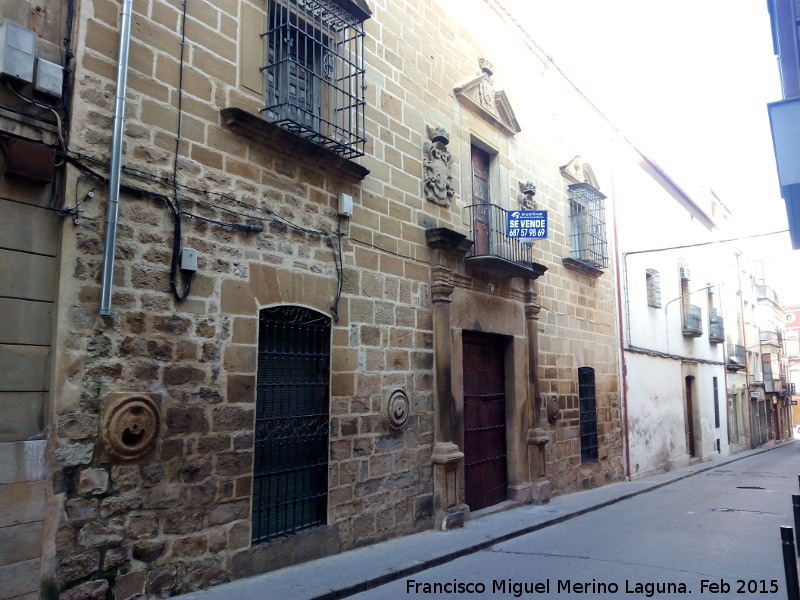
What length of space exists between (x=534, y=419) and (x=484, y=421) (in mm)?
1106

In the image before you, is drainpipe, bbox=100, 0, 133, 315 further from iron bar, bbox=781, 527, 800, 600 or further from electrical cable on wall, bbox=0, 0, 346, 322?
iron bar, bbox=781, 527, 800, 600

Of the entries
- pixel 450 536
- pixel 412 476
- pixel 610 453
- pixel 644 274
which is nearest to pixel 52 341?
pixel 412 476

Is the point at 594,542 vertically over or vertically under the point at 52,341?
under

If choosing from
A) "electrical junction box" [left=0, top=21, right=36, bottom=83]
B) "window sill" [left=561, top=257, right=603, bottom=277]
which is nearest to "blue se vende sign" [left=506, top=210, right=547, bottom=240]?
"window sill" [left=561, top=257, right=603, bottom=277]

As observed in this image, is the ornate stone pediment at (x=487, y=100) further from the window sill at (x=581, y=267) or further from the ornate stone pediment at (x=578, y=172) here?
the window sill at (x=581, y=267)

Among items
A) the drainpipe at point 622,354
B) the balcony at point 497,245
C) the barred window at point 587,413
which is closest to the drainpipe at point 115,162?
the balcony at point 497,245

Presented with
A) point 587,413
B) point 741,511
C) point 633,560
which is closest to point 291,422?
point 633,560

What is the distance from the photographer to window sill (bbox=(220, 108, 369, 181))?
532cm

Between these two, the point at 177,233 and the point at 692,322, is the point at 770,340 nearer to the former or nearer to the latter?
the point at 692,322

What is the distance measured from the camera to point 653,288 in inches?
617

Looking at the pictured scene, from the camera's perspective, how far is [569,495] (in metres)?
10.3

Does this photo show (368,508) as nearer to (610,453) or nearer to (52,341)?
(52,341)

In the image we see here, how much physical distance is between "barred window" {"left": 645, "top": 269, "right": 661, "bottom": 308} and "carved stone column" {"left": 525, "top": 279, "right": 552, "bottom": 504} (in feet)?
21.9

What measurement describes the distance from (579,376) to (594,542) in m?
4.69
